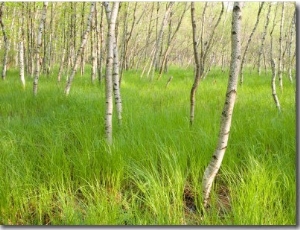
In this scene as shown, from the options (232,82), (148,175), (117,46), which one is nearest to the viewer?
(232,82)

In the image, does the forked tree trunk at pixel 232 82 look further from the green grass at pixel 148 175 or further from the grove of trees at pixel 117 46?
the green grass at pixel 148 175

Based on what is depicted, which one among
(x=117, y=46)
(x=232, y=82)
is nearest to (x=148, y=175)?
(x=232, y=82)

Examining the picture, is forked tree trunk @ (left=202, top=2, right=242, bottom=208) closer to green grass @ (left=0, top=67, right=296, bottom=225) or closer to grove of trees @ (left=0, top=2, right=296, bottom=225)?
grove of trees @ (left=0, top=2, right=296, bottom=225)

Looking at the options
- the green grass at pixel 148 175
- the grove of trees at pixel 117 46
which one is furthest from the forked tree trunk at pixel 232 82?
the green grass at pixel 148 175

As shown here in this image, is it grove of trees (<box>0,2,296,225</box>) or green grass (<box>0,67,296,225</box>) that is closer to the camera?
green grass (<box>0,67,296,225</box>)

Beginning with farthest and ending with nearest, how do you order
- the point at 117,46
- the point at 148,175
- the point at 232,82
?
the point at 117,46 → the point at 148,175 → the point at 232,82

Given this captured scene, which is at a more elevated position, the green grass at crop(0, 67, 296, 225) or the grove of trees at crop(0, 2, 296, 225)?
the grove of trees at crop(0, 2, 296, 225)

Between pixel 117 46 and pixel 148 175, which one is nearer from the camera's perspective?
pixel 148 175

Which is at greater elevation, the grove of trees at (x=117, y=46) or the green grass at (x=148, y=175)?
the grove of trees at (x=117, y=46)

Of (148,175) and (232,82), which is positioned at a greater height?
(232,82)

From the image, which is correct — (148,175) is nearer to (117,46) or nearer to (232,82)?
(232,82)

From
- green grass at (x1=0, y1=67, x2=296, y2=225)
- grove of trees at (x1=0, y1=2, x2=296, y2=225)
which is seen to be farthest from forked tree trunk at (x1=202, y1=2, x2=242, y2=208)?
green grass at (x1=0, y1=67, x2=296, y2=225)

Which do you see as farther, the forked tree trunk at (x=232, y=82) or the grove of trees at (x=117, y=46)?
the grove of trees at (x=117, y=46)

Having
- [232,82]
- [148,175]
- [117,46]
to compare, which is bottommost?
[148,175]
